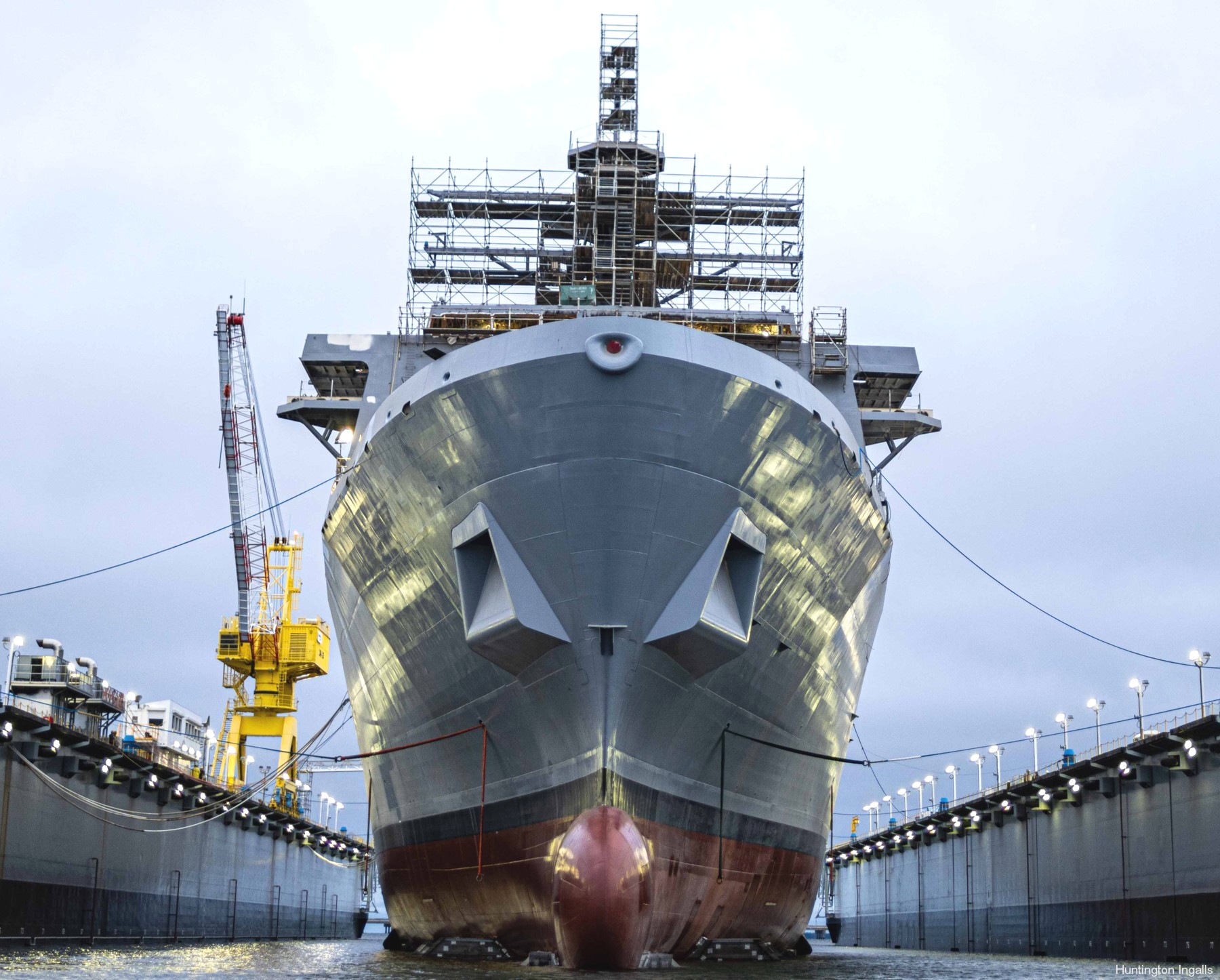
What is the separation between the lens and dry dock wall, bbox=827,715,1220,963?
21.9 meters

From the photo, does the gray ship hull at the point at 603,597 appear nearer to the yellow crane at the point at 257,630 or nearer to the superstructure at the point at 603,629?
the superstructure at the point at 603,629

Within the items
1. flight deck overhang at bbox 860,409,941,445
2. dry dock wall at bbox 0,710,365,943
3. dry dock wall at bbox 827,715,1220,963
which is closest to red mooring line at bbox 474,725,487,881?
dry dock wall at bbox 0,710,365,943

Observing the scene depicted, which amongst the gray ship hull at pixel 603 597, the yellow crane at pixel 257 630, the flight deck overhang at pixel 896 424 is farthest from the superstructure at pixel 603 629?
the yellow crane at pixel 257 630

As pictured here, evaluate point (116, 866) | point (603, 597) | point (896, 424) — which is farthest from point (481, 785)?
point (896, 424)

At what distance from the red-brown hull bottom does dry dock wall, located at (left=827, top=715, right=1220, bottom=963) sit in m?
7.44

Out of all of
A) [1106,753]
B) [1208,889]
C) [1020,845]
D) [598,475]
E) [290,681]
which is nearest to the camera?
[598,475]

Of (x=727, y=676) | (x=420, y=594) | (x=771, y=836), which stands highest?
(x=420, y=594)

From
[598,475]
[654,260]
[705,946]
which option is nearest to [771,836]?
[705,946]

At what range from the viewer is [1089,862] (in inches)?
1085

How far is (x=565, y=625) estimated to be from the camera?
15422mm

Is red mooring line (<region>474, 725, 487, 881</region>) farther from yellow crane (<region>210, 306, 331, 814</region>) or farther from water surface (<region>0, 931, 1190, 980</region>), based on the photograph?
yellow crane (<region>210, 306, 331, 814</region>)

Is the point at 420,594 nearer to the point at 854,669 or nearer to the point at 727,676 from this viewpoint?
the point at 727,676

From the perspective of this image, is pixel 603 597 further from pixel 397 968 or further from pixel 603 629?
pixel 397 968

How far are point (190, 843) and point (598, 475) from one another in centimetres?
2044
